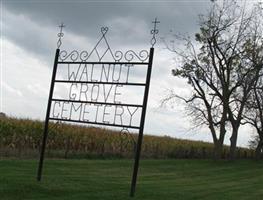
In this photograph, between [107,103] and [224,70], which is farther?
[224,70]

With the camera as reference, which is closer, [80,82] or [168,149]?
[80,82]

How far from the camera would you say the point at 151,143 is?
119 ft

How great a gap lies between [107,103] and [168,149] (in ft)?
82.4

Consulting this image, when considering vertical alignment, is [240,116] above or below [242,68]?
below

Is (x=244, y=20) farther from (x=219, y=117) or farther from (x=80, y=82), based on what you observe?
(x=80, y=82)

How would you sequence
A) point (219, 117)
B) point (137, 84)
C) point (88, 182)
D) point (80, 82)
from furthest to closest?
point (219, 117), point (88, 182), point (80, 82), point (137, 84)

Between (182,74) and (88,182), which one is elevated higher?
(182,74)

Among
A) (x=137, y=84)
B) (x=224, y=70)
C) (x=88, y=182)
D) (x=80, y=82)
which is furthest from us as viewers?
(x=224, y=70)

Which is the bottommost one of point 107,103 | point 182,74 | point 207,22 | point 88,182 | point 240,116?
point 88,182

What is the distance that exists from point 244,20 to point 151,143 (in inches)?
444

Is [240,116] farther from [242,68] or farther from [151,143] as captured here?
[151,143]

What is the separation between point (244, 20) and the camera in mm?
34250

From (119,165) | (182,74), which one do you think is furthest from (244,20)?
(119,165)

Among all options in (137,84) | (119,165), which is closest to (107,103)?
(137,84)
